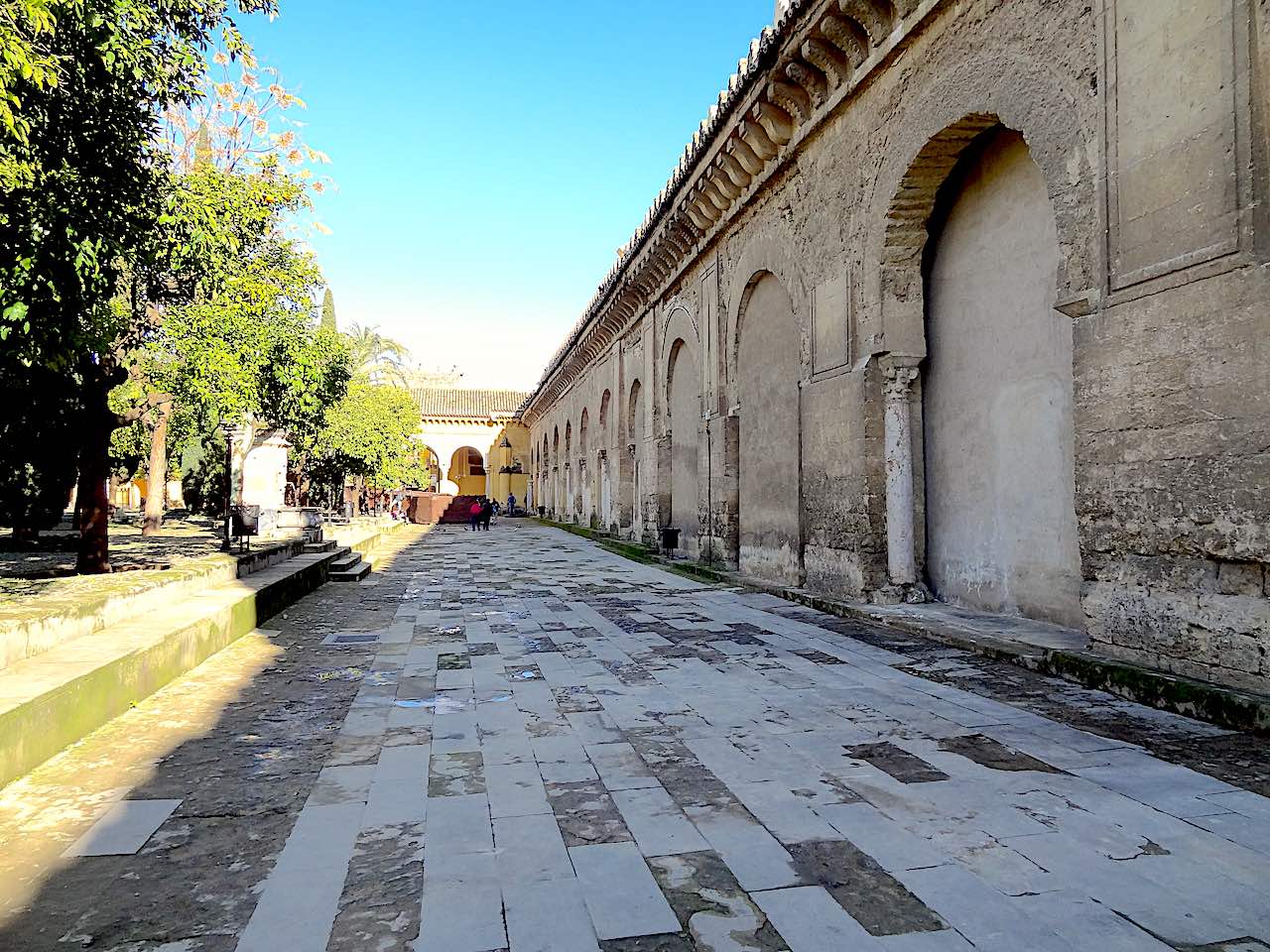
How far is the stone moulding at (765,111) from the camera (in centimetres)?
718

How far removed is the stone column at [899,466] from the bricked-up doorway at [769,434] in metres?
1.65

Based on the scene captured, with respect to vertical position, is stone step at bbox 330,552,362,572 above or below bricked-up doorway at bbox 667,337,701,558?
below

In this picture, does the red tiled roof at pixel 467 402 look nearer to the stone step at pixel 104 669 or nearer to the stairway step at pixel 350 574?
the stairway step at pixel 350 574

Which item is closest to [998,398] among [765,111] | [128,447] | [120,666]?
[765,111]

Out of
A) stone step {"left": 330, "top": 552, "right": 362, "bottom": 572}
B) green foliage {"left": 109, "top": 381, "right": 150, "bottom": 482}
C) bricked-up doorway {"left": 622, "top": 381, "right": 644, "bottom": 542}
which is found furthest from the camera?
green foliage {"left": 109, "top": 381, "right": 150, "bottom": 482}

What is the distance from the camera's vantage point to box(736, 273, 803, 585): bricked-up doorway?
930 cm

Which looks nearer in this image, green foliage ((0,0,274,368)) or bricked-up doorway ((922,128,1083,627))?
green foliage ((0,0,274,368))

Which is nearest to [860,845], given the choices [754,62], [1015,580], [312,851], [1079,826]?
[1079,826]

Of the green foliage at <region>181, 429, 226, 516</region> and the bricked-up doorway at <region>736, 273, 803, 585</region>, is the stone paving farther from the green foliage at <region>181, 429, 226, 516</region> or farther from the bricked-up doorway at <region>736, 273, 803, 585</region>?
the green foliage at <region>181, 429, 226, 516</region>

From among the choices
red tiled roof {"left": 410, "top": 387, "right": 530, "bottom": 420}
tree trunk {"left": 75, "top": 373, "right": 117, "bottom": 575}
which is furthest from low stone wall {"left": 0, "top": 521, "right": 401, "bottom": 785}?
red tiled roof {"left": 410, "top": 387, "right": 530, "bottom": 420}

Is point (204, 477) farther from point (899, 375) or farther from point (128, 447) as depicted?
point (899, 375)

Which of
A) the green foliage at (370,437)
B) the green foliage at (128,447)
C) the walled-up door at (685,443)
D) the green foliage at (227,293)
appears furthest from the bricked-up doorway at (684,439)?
the green foliage at (128,447)

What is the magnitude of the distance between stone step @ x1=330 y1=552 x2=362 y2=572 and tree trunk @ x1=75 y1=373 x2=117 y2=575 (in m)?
3.71

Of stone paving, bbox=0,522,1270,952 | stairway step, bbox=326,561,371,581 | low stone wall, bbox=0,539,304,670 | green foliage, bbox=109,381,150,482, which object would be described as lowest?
stone paving, bbox=0,522,1270,952
